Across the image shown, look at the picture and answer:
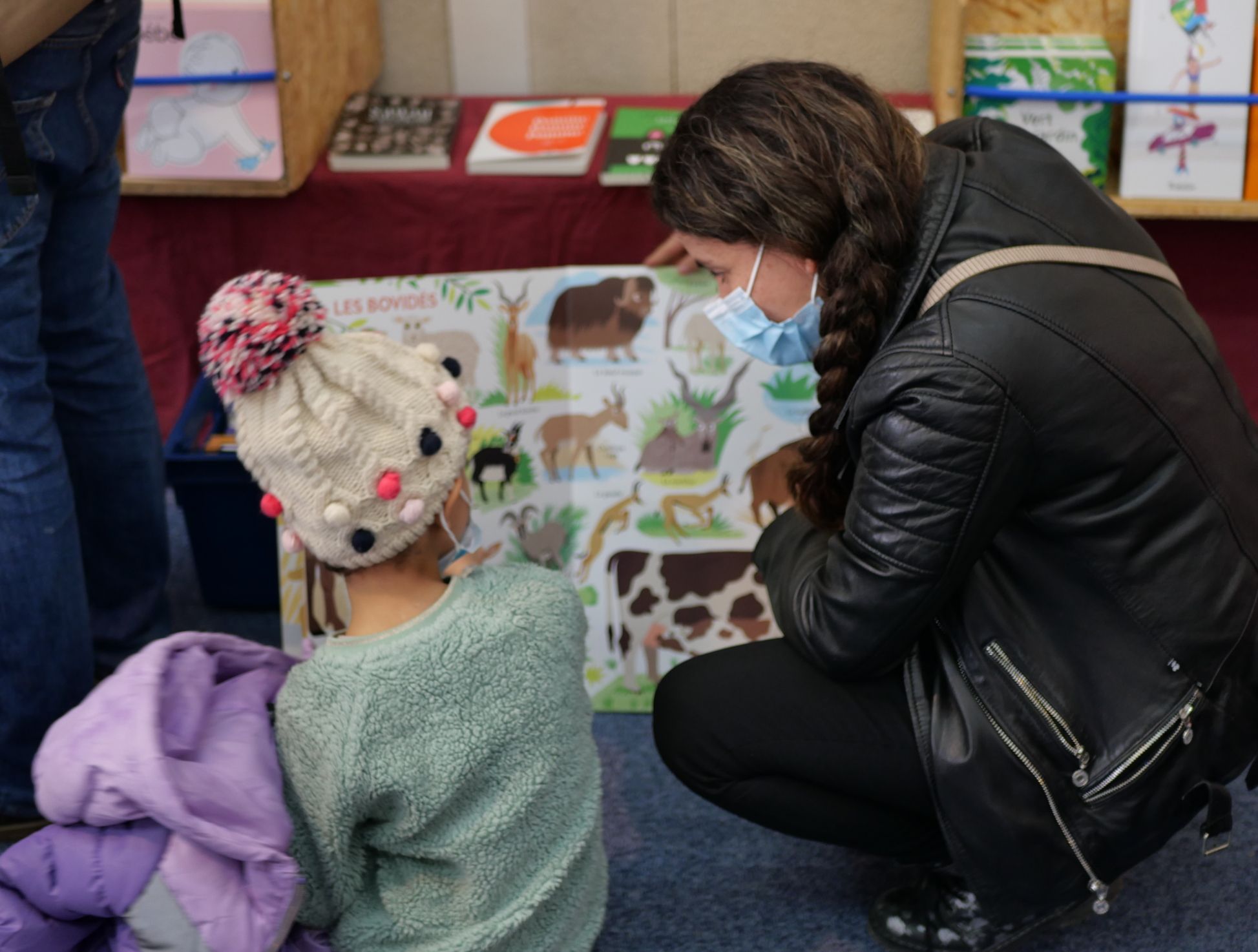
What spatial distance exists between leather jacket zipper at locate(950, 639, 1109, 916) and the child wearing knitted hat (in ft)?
1.28

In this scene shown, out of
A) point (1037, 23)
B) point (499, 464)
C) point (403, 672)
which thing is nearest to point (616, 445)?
point (499, 464)

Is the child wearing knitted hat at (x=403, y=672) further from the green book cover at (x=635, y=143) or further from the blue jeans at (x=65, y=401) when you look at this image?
the green book cover at (x=635, y=143)

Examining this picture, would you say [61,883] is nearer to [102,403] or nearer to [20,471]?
[20,471]

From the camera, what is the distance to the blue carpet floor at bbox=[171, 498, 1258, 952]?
1544 millimetres

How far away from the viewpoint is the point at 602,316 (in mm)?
1955

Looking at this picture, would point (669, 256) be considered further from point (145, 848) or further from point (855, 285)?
point (145, 848)

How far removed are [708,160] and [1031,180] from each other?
1.03 ft

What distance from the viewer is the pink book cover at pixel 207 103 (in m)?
2.11

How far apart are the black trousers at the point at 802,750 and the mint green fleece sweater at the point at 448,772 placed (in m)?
0.17

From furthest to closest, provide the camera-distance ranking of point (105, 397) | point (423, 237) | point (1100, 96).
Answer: point (423, 237), point (1100, 96), point (105, 397)

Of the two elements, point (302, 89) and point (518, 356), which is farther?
point (302, 89)

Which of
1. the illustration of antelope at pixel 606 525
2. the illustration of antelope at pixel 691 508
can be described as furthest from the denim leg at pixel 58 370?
the illustration of antelope at pixel 691 508

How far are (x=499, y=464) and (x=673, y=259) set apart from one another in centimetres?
39

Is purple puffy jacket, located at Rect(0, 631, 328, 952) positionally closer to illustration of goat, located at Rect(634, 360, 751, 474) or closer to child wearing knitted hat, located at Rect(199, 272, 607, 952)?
child wearing knitted hat, located at Rect(199, 272, 607, 952)
